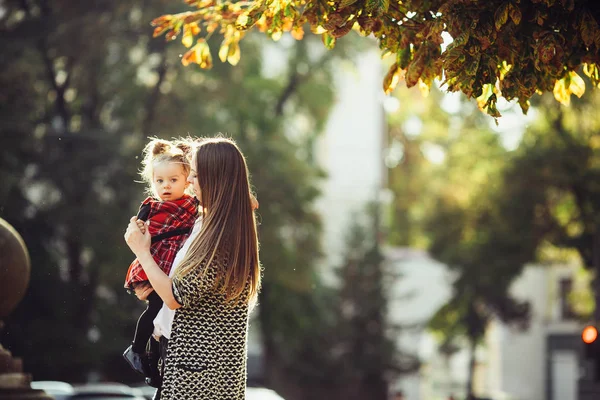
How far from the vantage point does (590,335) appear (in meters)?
14.1

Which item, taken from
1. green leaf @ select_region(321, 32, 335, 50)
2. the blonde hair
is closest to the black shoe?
the blonde hair

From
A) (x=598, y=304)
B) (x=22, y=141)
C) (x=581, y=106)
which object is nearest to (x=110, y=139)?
(x=22, y=141)

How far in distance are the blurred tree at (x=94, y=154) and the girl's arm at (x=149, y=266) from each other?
15.1 m

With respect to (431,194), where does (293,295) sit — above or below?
below

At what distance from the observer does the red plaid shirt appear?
165 inches

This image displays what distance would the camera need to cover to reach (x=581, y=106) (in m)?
26.0

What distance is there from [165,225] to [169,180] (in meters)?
0.25

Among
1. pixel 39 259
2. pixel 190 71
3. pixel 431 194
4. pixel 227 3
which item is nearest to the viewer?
pixel 227 3

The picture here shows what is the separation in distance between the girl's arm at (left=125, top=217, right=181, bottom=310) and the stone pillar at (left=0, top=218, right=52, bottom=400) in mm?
3109

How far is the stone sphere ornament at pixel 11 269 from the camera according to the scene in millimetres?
7176

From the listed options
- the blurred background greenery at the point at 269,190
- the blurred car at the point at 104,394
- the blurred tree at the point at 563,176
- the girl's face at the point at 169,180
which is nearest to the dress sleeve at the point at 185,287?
the girl's face at the point at 169,180

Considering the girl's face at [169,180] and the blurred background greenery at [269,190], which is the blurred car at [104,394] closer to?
the blurred background greenery at [269,190]

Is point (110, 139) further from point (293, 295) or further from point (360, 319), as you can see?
point (360, 319)

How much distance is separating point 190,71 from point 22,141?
14.9 feet
